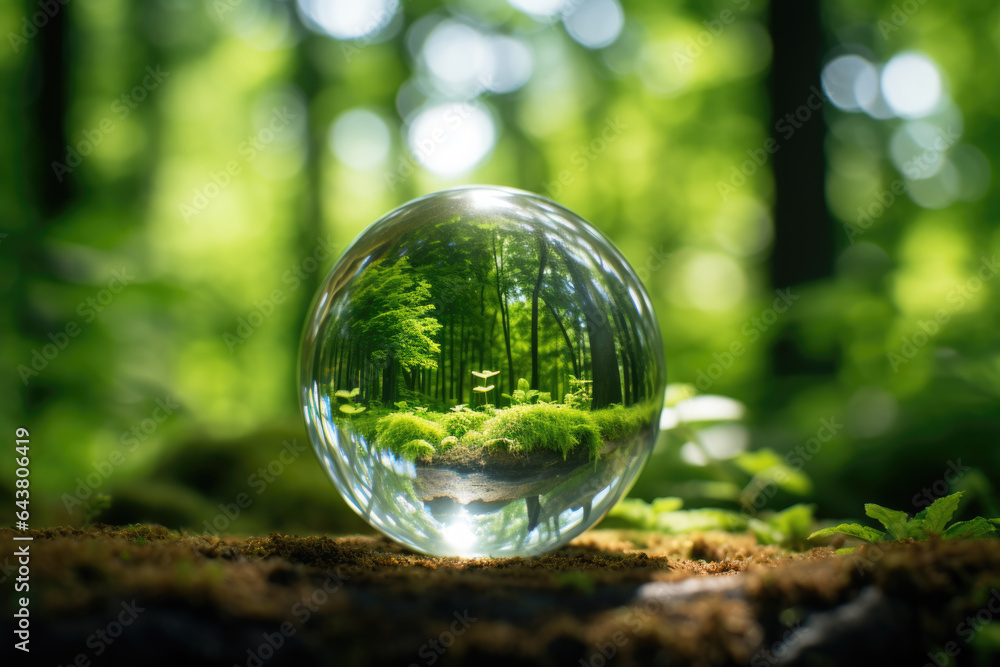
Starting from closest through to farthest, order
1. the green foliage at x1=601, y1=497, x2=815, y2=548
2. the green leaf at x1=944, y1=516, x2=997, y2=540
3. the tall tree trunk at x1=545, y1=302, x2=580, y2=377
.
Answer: the green leaf at x1=944, y1=516, x2=997, y2=540, the tall tree trunk at x1=545, y1=302, x2=580, y2=377, the green foliage at x1=601, y1=497, x2=815, y2=548

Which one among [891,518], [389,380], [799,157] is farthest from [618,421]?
[799,157]

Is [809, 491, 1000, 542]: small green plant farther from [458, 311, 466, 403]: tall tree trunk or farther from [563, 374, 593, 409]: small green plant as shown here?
[458, 311, 466, 403]: tall tree trunk

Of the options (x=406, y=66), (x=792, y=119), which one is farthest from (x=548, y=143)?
(x=792, y=119)

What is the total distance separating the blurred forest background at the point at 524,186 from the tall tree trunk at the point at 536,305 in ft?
7.33

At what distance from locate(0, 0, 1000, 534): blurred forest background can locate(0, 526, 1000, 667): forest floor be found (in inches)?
82.9

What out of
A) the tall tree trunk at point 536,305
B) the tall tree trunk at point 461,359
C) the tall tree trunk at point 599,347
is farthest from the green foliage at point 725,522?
the tall tree trunk at point 461,359

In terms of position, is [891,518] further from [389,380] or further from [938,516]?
[389,380]

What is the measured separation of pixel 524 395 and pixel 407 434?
571 millimetres

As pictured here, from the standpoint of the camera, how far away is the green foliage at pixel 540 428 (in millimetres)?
2703

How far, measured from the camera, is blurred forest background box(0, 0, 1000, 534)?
589 cm

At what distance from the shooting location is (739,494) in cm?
450

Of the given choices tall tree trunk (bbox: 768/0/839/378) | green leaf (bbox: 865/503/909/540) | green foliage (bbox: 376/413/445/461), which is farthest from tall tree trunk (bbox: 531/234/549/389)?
tall tree trunk (bbox: 768/0/839/378)

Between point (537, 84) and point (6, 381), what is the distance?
13.9 metres

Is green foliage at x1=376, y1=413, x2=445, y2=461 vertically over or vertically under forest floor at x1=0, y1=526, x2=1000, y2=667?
over
